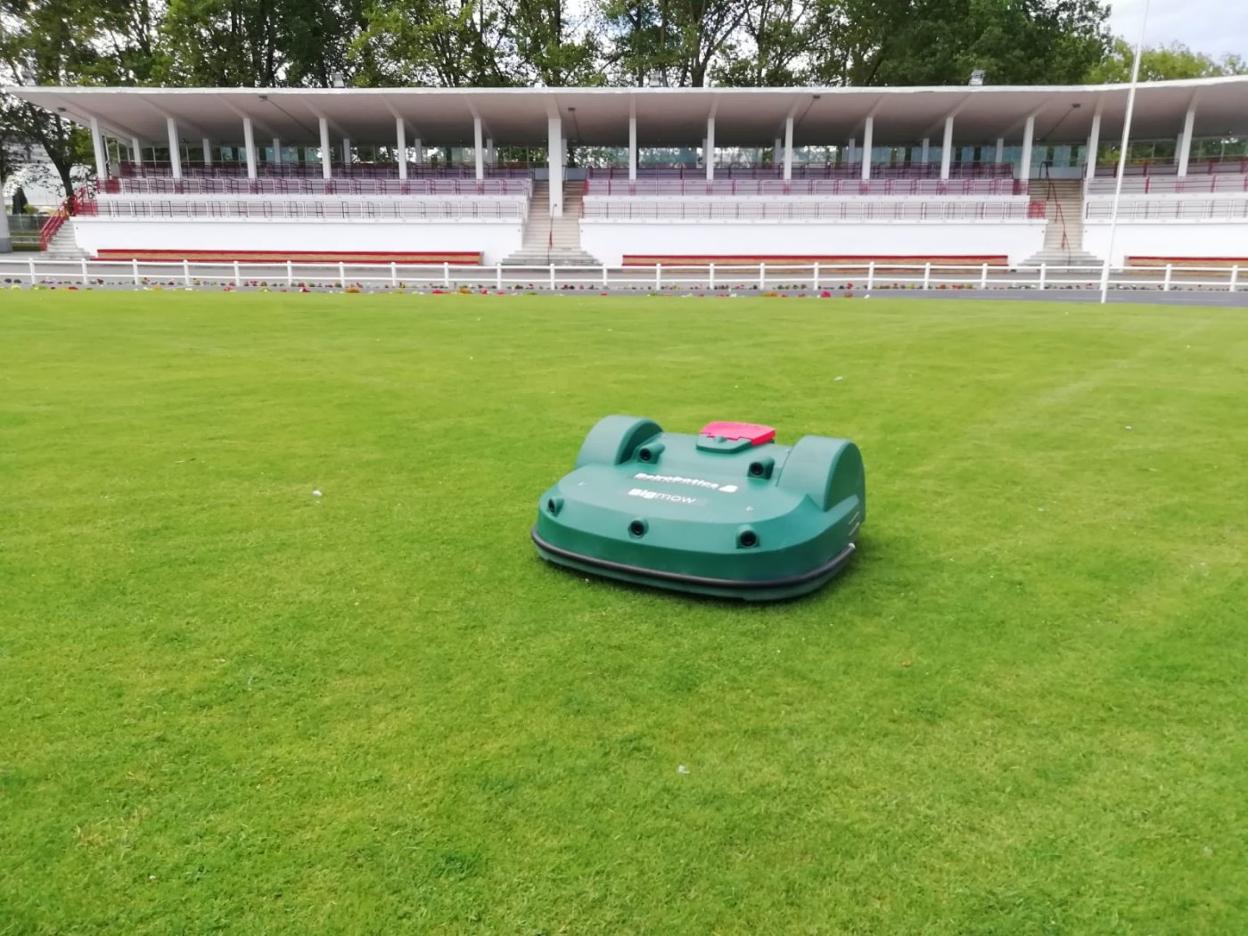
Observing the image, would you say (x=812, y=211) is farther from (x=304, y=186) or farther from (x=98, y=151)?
(x=98, y=151)

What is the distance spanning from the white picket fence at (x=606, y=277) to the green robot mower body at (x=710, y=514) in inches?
836

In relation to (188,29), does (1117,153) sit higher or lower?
lower

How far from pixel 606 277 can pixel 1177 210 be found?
22812mm

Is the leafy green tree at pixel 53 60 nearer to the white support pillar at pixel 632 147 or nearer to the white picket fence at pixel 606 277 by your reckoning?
the white picket fence at pixel 606 277

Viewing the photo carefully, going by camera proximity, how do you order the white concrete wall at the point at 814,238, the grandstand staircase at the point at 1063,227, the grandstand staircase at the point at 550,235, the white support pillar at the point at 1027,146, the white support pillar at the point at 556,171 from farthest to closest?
the white support pillar at the point at 556,171 < the white support pillar at the point at 1027,146 < the grandstand staircase at the point at 550,235 < the white concrete wall at the point at 814,238 < the grandstand staircase at the point at 1063,227

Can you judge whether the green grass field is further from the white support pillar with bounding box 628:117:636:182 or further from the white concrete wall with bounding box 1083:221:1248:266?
the white support pillar with bounding box 628:117:636:182

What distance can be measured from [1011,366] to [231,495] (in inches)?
350

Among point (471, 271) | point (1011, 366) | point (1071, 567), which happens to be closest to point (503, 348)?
point (1011, 366)

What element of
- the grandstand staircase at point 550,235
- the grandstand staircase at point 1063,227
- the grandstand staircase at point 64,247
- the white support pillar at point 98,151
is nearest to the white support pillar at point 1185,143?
the grandstand staircase at point 1063,227

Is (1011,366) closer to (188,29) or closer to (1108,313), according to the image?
(1108,313)

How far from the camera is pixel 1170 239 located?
33031mm

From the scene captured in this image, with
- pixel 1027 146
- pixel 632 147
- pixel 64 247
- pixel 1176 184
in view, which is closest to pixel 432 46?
pixel 632 147

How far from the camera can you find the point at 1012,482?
19.9 ft

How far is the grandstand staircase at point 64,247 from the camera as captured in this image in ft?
116
